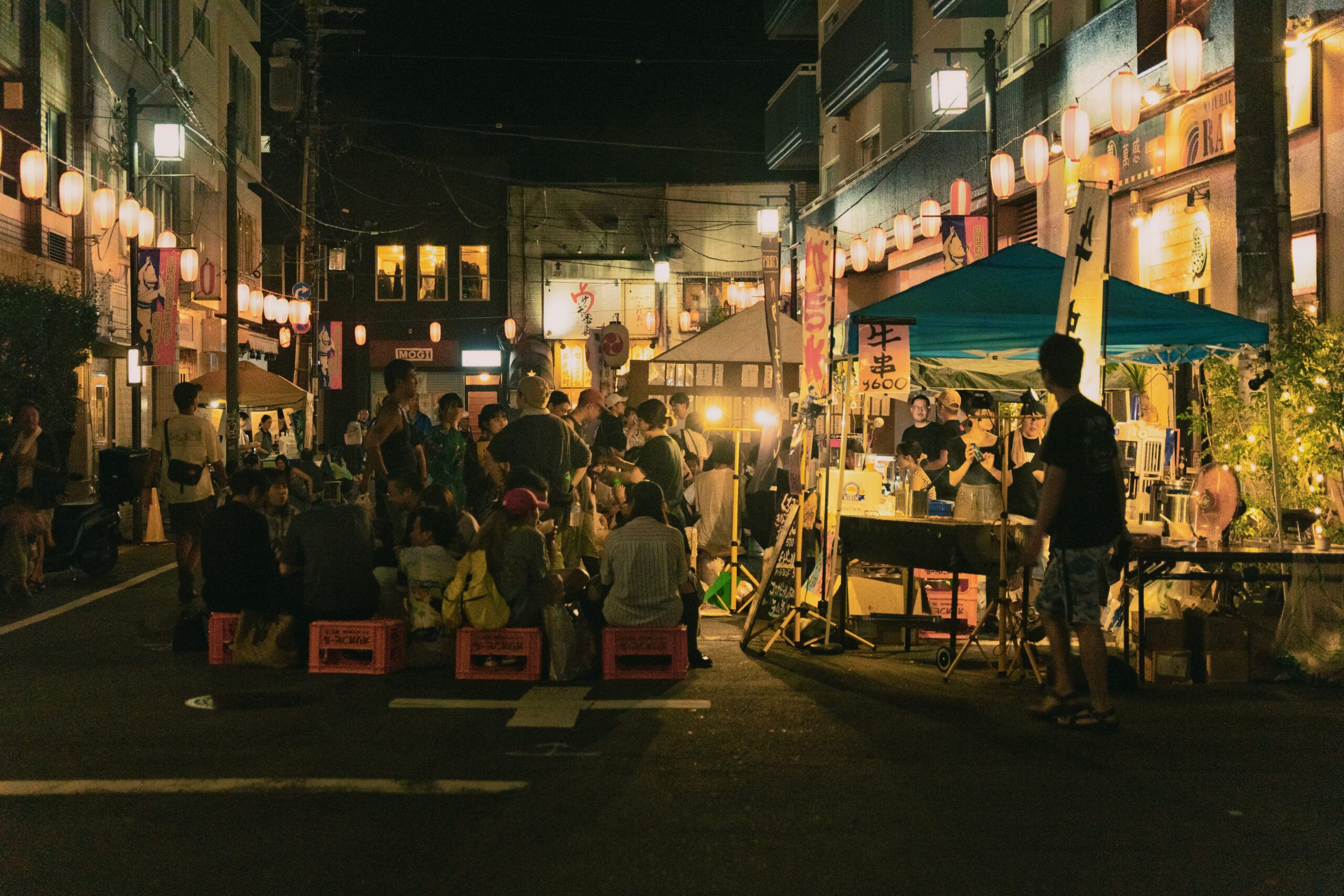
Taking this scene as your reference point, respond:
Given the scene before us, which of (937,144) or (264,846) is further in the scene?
(937,144)

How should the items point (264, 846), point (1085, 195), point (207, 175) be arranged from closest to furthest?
point (264, 846), point (1085, 195), point (207, 175)

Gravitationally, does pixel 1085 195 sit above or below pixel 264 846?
above

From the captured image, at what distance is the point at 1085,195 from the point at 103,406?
975 inches

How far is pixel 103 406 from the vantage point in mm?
28391

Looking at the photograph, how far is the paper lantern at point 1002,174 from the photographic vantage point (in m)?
18.6

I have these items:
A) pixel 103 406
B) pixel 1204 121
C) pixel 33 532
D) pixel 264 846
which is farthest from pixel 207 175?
pixel 264 846

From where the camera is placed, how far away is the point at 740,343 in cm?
1702

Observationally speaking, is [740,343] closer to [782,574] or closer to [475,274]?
[782,574]

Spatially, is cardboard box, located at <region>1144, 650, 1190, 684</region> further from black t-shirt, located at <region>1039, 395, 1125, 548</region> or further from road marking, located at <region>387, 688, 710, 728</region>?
road marking, located at <region>387, 688, 710, 728</region>

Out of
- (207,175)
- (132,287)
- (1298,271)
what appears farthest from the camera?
(207,175)

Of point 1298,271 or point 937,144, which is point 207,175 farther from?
point 1298,271

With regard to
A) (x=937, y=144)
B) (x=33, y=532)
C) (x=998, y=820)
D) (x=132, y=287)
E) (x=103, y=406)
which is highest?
(x=937, y=144)

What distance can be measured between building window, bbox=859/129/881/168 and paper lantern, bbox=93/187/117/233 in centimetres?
1554

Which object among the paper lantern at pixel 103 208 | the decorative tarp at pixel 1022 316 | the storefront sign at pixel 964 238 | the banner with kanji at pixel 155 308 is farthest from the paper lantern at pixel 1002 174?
the paper lantern at pixel 103 208
